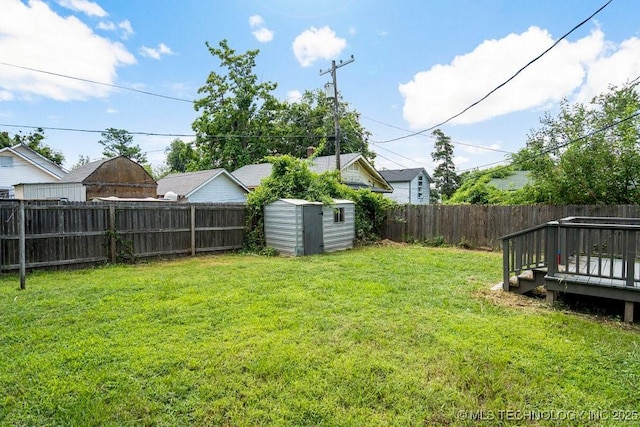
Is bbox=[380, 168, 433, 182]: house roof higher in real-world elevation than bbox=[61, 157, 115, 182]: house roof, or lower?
higher

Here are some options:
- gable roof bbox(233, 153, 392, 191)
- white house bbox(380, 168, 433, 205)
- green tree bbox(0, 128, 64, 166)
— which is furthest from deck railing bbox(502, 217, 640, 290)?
green tree bbox(0, 128, 64, 166)

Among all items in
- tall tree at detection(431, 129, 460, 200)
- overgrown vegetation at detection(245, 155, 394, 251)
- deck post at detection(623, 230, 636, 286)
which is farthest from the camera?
tall tree at detection(431, 129, 460, 200)

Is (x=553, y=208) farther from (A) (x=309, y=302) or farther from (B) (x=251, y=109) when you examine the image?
(B) (x=251, y=109)

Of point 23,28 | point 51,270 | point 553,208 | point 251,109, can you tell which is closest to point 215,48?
point 251,109

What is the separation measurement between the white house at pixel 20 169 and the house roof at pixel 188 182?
779 cm

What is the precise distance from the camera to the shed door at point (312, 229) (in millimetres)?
9734

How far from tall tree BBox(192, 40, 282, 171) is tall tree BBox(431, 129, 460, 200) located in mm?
22009

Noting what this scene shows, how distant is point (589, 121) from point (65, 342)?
1377cm

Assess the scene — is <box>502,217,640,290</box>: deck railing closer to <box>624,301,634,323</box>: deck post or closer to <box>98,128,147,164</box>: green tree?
<box>624,301,634,323</box>: deck post

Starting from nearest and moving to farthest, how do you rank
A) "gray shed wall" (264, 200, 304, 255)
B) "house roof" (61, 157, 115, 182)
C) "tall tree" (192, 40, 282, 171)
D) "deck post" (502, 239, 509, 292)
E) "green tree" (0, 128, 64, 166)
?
"deck post" (502, 239, 509, 292) → "gray shed wall" (264, 200, 304, 255) → "house roof" (61, 157, 115, 182) → "tall tree" (192, 40, 282, 171) → "green tree" (0, 128, 64, 166)

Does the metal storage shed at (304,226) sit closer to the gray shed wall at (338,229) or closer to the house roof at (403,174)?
the gray shed wall at (338,229)

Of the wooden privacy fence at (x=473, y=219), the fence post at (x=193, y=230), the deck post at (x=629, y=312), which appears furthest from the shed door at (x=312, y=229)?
the deck post at (x=629, y=312)

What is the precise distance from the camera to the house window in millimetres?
20312

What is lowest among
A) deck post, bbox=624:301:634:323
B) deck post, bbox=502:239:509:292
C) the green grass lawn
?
the green grass lawn
